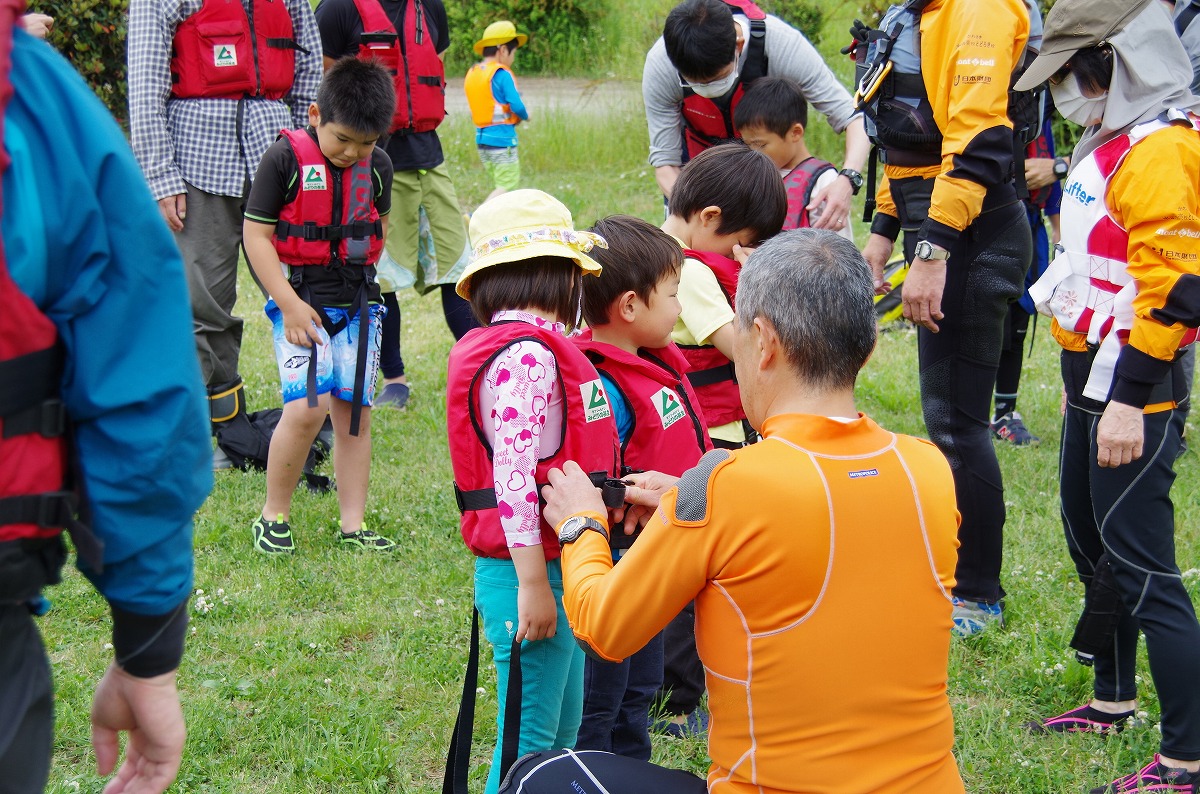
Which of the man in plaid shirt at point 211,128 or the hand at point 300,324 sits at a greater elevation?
the man in plaid shirt at point 211,128

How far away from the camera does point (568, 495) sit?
2.41 meters

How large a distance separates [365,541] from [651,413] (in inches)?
91.6

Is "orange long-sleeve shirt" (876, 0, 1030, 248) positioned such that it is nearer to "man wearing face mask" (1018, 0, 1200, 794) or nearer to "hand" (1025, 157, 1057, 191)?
"man wearing face mask" (1018, 0, 1200, 794)

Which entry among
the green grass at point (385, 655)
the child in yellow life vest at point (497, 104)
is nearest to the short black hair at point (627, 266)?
the green grass at point (385, 655)

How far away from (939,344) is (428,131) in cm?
373

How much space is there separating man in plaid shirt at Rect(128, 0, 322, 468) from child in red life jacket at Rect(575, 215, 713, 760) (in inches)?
125

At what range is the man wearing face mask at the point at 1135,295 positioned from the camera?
2.85 metres

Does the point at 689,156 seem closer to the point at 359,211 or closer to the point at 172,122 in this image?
the point at 359,211

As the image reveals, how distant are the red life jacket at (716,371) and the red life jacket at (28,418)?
6.99ft

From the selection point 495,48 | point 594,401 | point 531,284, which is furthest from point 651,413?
point 495,48

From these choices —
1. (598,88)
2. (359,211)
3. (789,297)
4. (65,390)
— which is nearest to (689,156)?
(359,211)

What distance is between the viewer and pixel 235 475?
5477 mm

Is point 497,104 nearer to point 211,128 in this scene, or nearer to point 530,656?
point 211,128

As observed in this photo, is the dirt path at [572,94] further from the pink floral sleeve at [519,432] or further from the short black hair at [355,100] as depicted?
the pink floral sleeve at [519,432]
